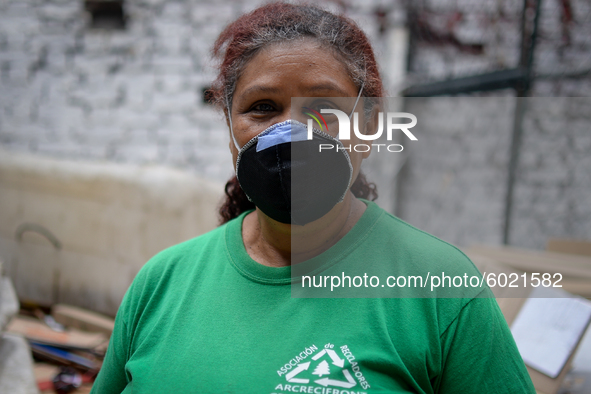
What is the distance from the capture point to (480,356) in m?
0.96

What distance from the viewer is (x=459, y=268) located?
1085 millimetres

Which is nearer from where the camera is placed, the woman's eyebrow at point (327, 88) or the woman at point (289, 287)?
the woman at point (289, 287)

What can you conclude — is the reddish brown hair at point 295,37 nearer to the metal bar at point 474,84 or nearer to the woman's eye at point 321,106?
the woman's eye at point 321,106

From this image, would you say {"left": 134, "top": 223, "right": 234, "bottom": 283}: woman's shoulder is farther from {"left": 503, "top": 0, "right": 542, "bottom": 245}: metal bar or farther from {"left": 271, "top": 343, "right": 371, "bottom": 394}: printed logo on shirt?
{"left": 503, "top": 0, "right": 542, "bottom": 245}: metal bar

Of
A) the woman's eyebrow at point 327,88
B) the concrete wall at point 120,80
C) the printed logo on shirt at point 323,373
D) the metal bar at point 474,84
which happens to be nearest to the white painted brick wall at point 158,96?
the concrete wall at point 120,80

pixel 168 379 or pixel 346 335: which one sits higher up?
pixel 346 335

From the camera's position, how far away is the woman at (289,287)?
980mm

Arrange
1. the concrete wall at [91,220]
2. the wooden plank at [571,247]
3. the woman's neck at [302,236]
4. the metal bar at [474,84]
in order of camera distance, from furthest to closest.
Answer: the concrete wall at [91,220], the metal bar at [474,84], the wooden plank at [571,247], the woman's neck at [302,236]

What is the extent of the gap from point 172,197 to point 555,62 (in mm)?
3804

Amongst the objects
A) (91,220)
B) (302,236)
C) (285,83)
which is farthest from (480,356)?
(91,220)

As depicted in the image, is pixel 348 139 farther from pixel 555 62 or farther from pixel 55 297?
pixel 555 62

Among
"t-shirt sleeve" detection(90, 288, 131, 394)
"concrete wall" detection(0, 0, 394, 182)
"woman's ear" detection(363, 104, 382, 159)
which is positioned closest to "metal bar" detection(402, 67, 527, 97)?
"concrete wall" detection(0, 0, 394, 182)

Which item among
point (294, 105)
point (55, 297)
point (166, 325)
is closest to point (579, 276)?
point (294, 105)

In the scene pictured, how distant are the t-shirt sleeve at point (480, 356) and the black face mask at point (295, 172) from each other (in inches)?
17.3
